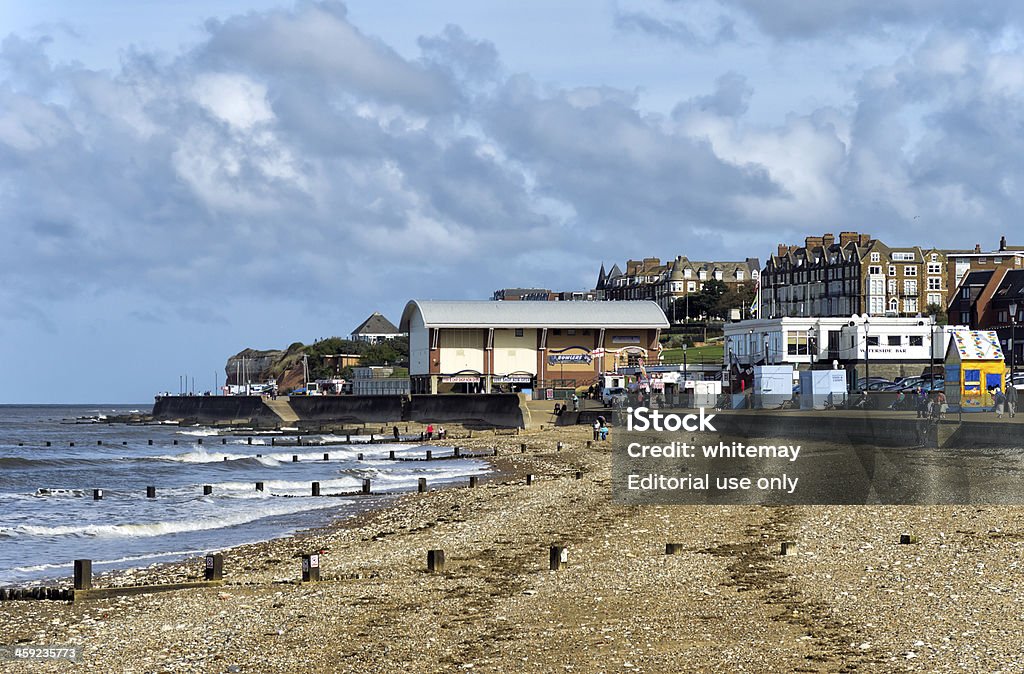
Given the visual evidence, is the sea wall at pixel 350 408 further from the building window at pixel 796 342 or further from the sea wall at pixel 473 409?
the building window at pixel 796 342

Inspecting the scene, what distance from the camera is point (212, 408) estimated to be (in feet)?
453

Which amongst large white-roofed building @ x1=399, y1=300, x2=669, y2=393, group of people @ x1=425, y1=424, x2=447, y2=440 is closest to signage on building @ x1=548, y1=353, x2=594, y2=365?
large white-roofed building @ x1=399, y1=300, x2=669, y2=393

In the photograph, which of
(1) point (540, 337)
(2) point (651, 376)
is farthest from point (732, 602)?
(1) point (540, 337)

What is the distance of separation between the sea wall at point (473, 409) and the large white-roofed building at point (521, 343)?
4.31 m

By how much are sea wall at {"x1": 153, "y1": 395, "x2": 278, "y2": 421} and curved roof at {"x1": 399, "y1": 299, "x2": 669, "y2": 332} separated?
88.0 ft

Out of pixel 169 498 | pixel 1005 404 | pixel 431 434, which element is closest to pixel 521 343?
pixel 431 434

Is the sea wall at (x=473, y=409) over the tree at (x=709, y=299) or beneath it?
beneath

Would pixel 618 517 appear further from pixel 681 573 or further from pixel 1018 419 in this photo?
pixel 1018 419

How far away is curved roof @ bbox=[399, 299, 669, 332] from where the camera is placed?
332ft

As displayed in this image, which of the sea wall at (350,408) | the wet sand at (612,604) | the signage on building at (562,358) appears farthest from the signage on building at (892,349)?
the wet sand at (612,604)

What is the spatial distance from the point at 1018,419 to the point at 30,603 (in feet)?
88.6

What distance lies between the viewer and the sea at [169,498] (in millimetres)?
25562

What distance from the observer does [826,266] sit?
152 metres

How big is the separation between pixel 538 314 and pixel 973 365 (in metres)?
58.4
